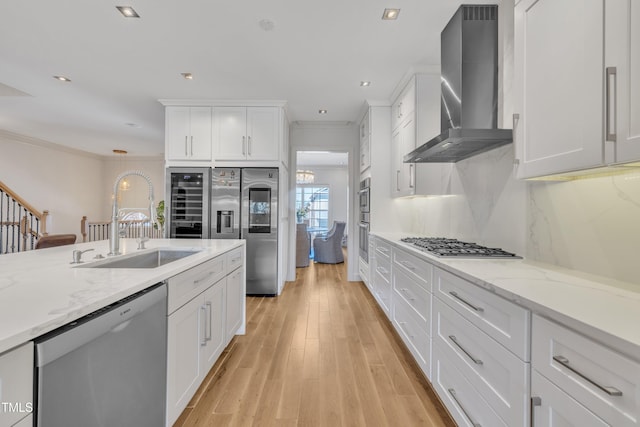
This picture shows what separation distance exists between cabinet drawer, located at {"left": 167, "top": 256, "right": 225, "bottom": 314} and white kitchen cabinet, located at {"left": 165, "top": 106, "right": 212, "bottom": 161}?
2.37 meters

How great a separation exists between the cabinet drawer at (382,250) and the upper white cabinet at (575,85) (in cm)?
155

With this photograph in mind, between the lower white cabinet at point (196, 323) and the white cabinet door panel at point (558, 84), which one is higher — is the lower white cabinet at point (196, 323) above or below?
below

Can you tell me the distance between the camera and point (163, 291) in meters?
1.26

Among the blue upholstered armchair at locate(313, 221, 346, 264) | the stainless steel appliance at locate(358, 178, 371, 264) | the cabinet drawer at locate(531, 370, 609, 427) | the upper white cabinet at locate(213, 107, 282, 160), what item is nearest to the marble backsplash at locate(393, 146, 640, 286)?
the cabinet drawer at locate(531, 370, 609, 427)

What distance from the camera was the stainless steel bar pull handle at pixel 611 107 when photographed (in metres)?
0.94

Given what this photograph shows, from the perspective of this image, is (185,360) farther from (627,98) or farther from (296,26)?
(296,26)

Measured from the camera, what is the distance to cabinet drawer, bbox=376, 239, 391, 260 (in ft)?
9.31

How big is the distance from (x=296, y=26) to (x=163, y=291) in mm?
2177

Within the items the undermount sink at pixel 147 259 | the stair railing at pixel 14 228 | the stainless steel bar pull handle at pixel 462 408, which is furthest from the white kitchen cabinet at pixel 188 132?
the stainless steel bar pull handle at pixel 462 408

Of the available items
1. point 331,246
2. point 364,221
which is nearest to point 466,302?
point 364,221

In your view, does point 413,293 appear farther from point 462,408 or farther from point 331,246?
point 331,246

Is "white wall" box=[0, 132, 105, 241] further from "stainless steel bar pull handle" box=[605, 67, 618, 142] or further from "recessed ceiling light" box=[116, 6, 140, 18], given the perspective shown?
"stainless steel bar pull handle" box=[605, 67, 618, 142]

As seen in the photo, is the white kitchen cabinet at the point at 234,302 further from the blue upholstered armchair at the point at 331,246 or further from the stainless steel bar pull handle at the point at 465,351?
the blue upholstered armchair at the point at 331,246

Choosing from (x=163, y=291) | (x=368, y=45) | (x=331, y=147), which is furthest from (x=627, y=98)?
(x=331, y=147)
